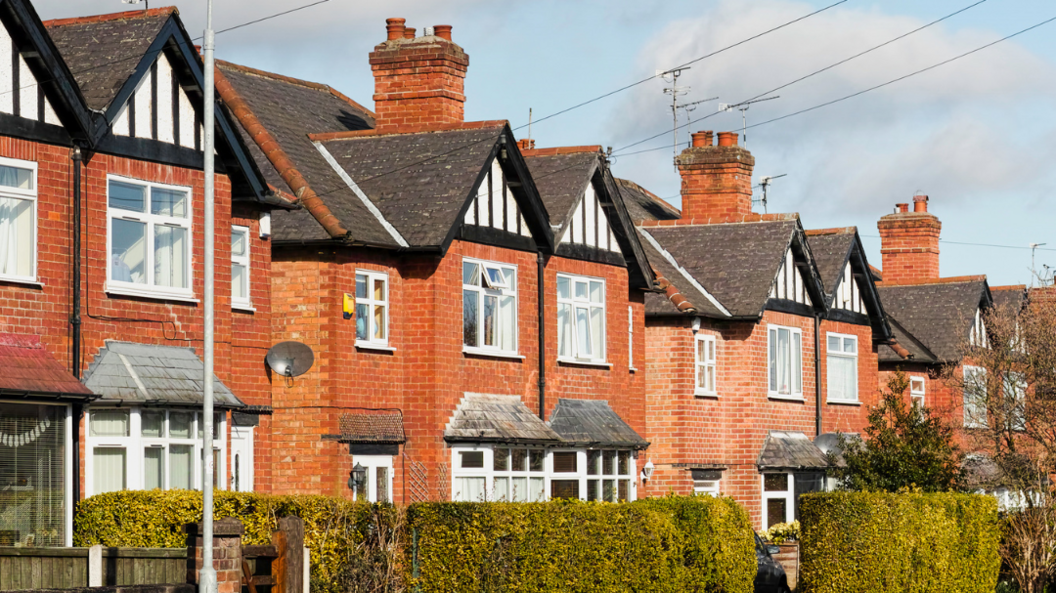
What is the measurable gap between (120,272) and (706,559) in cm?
966

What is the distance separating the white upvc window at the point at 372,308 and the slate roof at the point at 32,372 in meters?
6.95

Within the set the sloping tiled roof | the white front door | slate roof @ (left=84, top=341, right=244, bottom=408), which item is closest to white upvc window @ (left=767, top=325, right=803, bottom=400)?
the white front door

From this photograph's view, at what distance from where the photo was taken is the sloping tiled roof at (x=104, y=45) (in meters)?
21.5

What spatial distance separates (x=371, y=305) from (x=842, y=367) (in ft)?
58.1

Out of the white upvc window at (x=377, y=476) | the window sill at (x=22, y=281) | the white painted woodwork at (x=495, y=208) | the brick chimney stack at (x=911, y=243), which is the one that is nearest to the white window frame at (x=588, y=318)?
the white painted woodwork at (x=495, y=208)

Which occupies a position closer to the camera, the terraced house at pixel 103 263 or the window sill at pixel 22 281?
the window sill at pixel 22 281

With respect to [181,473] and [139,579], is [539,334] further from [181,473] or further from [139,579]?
[139,579]

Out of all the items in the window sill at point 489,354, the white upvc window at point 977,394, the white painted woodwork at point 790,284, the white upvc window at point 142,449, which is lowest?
the white upvc window at point 142,449

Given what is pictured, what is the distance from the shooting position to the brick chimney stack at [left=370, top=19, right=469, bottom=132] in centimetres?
3039

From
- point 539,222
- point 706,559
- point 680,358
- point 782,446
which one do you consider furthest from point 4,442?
point 782,446

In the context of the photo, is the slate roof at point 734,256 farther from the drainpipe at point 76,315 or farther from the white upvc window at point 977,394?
the drainpipe at point 76,315

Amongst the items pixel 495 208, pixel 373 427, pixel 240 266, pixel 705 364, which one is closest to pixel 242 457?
pixel 373 427

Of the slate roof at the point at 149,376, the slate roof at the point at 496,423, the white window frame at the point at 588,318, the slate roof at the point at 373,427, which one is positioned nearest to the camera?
the slate roof at the point at 149,376

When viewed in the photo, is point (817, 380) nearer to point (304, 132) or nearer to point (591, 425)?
point (591, 425)
